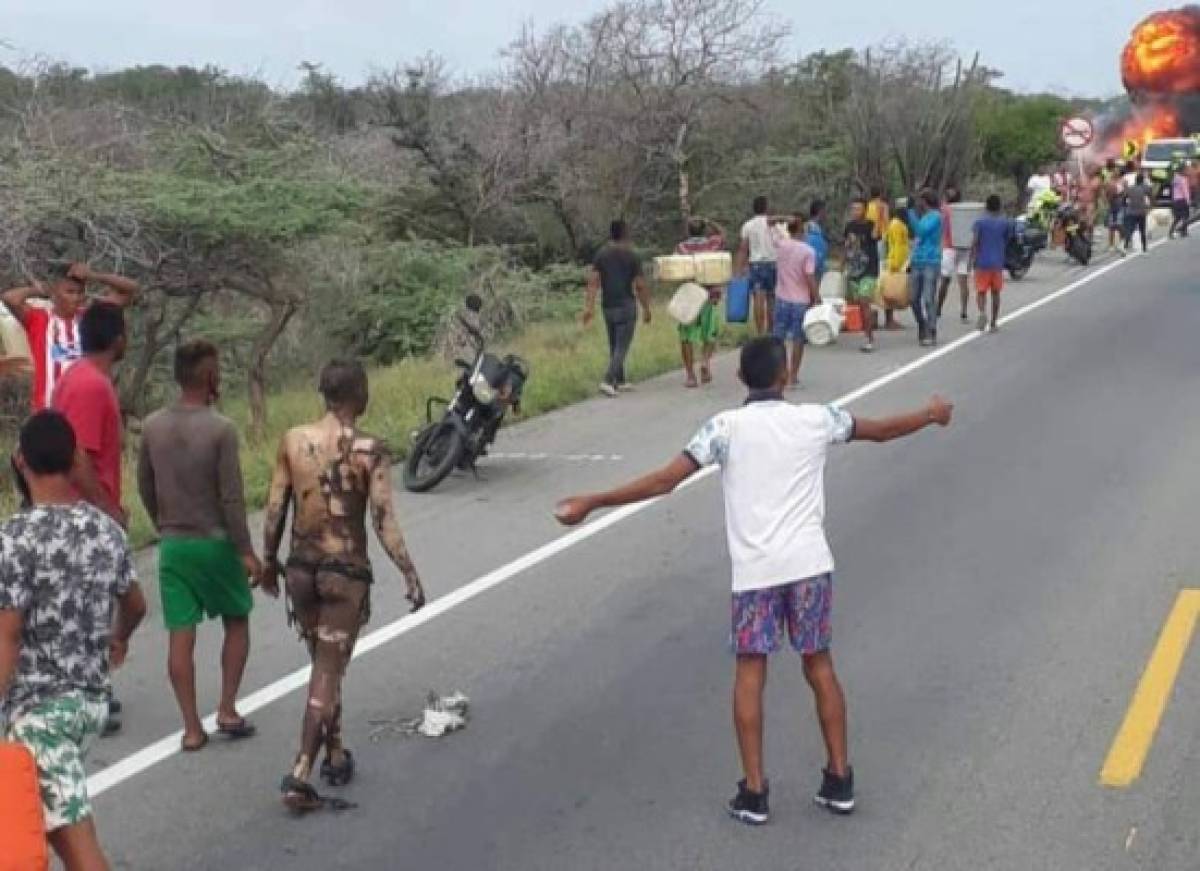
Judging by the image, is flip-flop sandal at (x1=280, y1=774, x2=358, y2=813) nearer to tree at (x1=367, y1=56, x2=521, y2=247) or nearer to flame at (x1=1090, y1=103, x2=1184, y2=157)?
tree at (x1=367, y1=56, x2=521, y2=247)

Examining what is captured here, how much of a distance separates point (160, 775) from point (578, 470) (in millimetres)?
6437

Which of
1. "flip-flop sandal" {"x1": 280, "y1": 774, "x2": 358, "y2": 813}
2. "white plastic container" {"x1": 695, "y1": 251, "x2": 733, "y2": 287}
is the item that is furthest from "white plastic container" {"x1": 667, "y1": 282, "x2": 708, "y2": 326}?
Result: "flip-flop sandal" {"x1": 280, "y1": 774, "x2": 358, "y2": 813}

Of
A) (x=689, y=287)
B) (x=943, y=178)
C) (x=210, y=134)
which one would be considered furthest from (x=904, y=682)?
(x=943, y=178)

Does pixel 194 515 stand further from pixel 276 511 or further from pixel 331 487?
pixel 331 487

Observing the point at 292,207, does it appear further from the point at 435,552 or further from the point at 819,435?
the point at 819,435

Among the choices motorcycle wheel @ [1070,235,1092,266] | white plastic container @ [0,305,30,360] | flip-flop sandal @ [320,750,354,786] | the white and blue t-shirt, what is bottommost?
motorcycle wheel @ [1070,235,1092,266]

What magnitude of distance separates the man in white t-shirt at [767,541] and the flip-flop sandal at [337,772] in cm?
134

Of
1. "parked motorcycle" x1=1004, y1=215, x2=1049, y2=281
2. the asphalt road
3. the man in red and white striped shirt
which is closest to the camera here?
the asphalt road

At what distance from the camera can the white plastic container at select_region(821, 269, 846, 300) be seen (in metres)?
20.7

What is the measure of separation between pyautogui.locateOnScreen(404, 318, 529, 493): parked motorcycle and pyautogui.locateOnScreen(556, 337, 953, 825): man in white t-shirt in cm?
635

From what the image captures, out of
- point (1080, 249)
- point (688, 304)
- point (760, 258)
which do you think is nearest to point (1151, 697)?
point (688, 304)

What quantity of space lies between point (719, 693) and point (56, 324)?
12.7ft

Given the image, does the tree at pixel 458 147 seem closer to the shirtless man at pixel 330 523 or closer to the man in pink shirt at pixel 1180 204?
the man in pink shirt at pixel 1180 204

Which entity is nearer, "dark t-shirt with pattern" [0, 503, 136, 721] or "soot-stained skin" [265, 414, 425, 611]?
"dark t-shirt with pattern" [0, 503, 136, 721]
